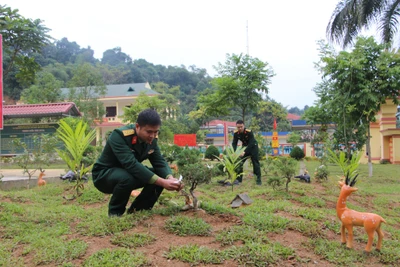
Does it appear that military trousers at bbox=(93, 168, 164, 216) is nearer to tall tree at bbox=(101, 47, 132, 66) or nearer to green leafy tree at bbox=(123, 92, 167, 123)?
green leafy tree at bbox=(123, 92, 167, 123)

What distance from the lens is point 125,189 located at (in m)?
3.40

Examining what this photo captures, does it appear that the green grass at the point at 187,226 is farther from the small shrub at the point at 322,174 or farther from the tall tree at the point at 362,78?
the tall tree at the point at 362,78

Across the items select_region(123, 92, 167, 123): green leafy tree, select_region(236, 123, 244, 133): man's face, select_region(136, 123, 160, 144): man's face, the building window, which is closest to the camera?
select_region(136, 123, 160, 144): man's face

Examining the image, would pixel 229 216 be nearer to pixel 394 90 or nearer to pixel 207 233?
pixel 207 233

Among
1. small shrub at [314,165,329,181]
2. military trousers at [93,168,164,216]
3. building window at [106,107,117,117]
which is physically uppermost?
building window at [106,107,117,117]

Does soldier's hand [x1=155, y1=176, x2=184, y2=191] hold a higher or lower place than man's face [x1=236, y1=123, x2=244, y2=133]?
lower

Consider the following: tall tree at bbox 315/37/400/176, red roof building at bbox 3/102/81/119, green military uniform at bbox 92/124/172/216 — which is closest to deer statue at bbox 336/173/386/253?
green military uniform at bbox 92/124/172/216

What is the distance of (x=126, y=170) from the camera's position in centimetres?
344

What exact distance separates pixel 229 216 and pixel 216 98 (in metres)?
7.62

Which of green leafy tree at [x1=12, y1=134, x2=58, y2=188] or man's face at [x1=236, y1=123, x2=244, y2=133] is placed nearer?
man's face at [x1=236, y1=123, x2=244, y2=133]

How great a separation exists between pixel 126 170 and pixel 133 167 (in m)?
0.18

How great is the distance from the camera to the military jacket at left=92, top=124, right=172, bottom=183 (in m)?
3.30

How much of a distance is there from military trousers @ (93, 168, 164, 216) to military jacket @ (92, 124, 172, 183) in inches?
2.4

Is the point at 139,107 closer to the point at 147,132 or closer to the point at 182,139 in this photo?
the point at 182,139
